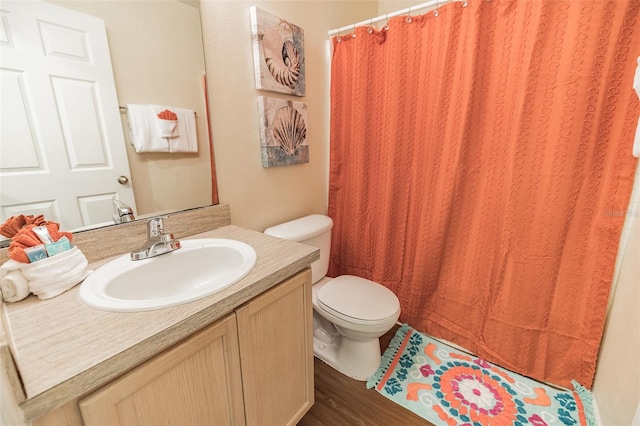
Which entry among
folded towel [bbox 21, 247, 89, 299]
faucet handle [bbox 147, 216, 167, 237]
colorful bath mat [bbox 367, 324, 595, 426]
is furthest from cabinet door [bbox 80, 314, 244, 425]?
colorful bath mat [bbox 367, 324, 595, 426]

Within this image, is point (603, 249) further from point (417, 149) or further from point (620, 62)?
point (417, 149)

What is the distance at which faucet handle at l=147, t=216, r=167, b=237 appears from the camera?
0.97m

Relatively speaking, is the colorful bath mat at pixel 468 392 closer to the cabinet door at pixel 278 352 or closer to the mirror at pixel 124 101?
the cabinet door at pixel 278 352

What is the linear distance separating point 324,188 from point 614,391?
1653 mm

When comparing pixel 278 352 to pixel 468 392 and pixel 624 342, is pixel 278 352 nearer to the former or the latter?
pixel 468 392

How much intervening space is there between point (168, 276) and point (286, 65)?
1164mm

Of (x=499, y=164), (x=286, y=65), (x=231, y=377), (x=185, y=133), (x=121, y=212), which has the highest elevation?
(x=286, y=65)

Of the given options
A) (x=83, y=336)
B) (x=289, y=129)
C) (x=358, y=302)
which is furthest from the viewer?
(x=289, y=129)

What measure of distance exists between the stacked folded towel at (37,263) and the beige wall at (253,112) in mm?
607

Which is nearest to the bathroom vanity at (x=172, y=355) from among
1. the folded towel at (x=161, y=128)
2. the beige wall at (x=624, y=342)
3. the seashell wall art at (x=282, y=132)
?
the folded towel at (x=161, y=128)

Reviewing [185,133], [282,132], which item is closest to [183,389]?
[185,133]

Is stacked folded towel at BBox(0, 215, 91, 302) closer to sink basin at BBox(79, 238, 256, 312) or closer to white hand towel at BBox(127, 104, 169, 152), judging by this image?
sink basin at BBox(79, 238, 256, 312)

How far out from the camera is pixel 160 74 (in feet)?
3.40

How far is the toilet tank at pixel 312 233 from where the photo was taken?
144cm
